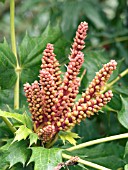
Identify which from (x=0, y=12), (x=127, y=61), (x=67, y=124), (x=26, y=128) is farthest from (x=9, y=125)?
(x=0, y=12)

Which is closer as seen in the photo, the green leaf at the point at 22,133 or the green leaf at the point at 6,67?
the green leaf at the point at 22,133

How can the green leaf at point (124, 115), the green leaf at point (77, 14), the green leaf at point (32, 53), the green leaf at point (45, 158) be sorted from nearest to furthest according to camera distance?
the green leaf at point (45, 158)
the green leaf at point (124, 115)
the green leaf at point (32, 53)
the green leaf at point (77, 14)

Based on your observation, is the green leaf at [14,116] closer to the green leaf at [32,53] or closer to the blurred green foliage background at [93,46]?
the blurred green foliage background at [93,46]

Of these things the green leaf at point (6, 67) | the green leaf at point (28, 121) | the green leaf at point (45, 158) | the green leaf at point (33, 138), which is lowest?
the green leaf at point (45, 158)

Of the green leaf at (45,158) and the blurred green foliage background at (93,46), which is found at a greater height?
the blurred green foliage background at (93,46)

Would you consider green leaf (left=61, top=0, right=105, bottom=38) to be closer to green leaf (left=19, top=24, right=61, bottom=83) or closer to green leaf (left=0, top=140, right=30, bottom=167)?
green leaf (left=19, top=24, right=61, bottom=83)

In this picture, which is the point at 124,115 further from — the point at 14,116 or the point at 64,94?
the point at 14,116

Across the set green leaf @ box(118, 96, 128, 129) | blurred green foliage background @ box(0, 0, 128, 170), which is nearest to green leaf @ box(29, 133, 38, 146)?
blurred green foliage background @ box(0, 0, 128, 170)

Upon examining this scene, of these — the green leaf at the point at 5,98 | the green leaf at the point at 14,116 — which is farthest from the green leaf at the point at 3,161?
the green leaf at the point at 5,98
